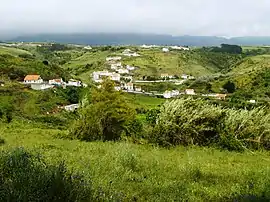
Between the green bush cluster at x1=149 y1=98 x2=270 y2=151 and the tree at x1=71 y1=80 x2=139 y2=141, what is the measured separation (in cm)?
323

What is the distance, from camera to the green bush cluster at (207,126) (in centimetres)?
1733

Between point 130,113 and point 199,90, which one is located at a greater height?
point 130,113

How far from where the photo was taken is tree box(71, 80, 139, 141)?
2044cm

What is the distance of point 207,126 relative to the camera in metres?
17.6

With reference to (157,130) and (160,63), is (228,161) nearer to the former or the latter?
(157,130)

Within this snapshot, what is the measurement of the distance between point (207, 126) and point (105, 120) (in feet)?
18.8

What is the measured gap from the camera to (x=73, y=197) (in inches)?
182

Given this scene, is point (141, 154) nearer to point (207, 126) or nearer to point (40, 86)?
point (207, 126)

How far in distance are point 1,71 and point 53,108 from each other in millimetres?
30780

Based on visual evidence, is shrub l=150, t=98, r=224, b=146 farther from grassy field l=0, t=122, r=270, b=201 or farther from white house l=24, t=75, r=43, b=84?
white house l=24, t=75, r=43, b=84

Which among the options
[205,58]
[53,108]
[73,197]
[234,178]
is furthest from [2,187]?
[205,58]

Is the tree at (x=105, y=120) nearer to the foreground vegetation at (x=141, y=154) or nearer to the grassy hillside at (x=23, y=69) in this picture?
the foreground vegetation at (x=141, y=154)

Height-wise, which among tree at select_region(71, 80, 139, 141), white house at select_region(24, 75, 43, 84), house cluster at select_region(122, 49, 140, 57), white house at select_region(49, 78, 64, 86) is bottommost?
house cluster at select_region(122, 49, 140, 57)

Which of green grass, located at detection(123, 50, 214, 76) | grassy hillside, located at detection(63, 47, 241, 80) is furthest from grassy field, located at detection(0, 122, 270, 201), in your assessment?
green grass, located at detection(123, 50, 214, 76)
